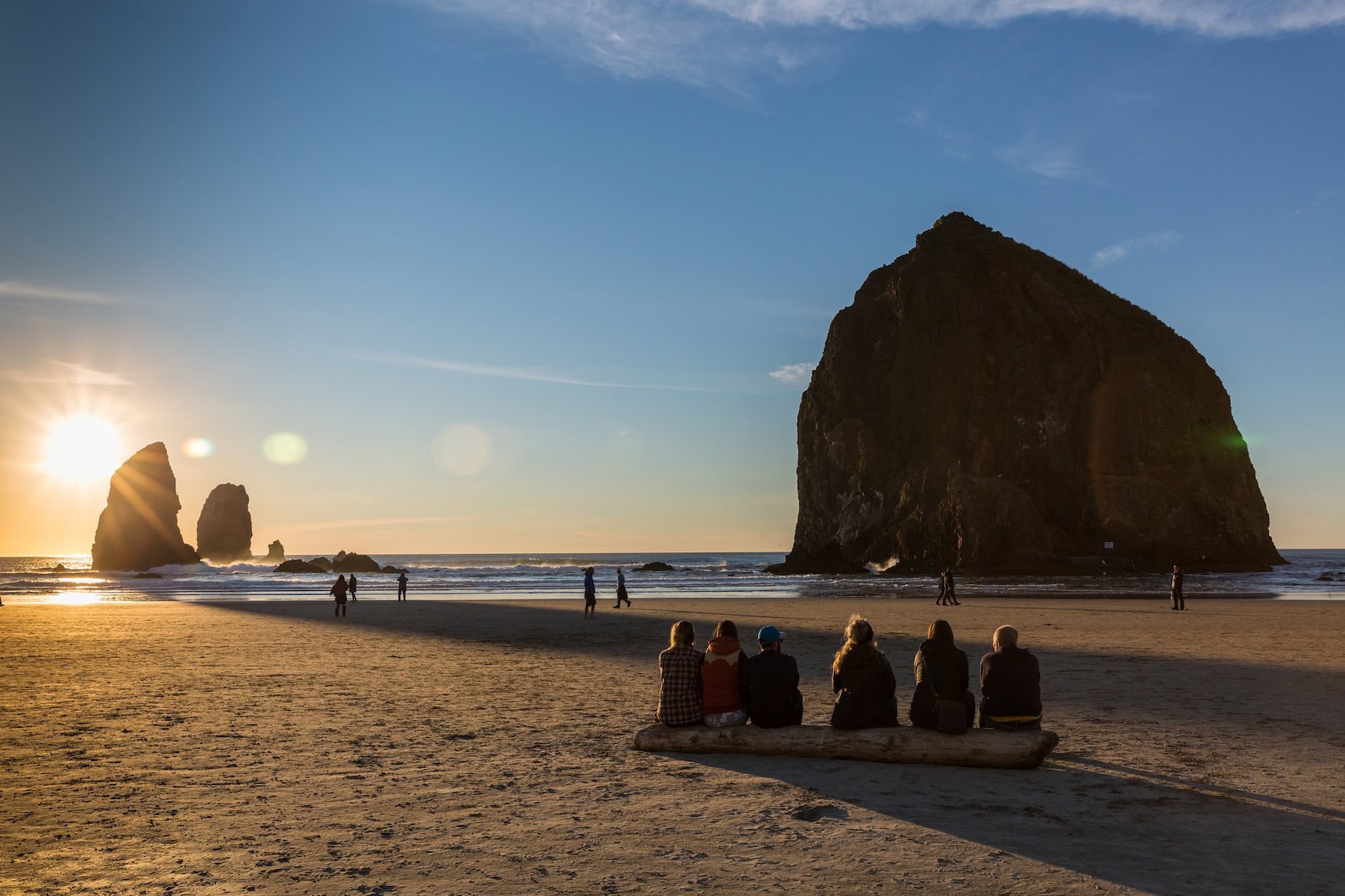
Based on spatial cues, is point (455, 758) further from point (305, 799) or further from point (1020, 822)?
point (1020, 822)

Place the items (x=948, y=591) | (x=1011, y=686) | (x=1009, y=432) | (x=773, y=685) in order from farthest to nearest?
(x=1009, y=432) < (x=948, y=591) < (x=773, y=685) < (x=1011, y=686)

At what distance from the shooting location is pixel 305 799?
299 inches

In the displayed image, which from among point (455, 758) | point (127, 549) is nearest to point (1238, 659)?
point (455, 758)

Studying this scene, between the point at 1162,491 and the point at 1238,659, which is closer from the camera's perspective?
the point at 1238,659

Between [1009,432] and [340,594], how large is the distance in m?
71.8

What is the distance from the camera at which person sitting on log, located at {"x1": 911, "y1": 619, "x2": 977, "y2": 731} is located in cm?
869

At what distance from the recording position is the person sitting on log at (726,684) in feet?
30.9

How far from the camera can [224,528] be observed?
14788 cm

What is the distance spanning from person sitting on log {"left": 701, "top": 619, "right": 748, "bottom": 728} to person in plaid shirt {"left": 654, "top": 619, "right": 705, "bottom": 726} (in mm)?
110

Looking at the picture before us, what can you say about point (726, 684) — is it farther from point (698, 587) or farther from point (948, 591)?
point (698, 587)

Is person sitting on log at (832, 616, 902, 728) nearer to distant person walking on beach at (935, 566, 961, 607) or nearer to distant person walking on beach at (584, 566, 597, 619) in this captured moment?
distant person walking on beach at (584, 566, 597, 619)

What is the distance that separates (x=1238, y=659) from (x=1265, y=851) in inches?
521

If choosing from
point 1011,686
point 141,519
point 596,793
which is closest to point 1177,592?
point 1011,686

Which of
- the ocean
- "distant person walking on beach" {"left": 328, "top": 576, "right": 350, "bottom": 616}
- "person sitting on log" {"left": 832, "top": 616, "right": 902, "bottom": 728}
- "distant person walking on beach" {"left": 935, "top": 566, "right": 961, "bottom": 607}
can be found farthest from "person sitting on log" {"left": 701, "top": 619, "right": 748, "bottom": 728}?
the ocean
